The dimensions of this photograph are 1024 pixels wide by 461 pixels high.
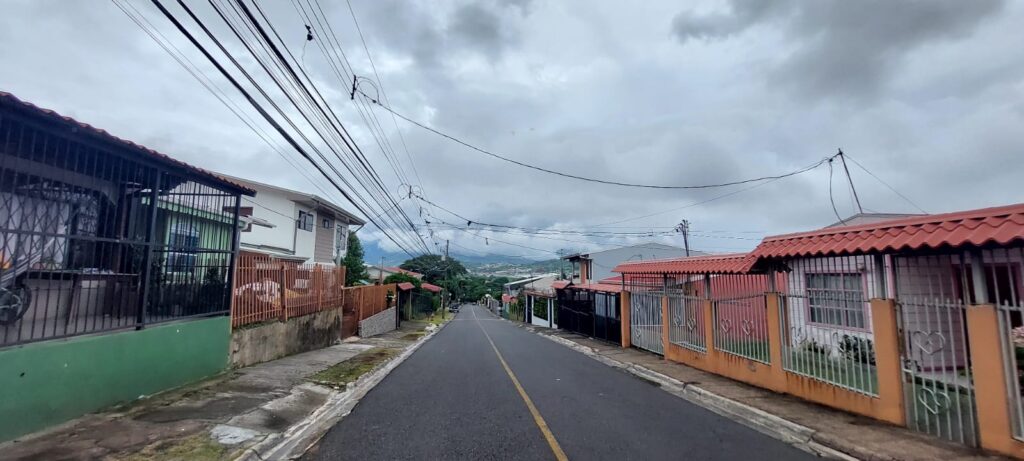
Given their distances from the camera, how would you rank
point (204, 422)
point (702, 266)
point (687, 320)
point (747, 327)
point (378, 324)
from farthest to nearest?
point (378, 324) → point (687, 320) → point (702, 266) → point (747, 327) → point (204, 422)

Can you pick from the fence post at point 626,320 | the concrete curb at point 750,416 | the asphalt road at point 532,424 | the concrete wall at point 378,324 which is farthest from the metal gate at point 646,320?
the concrete wall at point 378,324

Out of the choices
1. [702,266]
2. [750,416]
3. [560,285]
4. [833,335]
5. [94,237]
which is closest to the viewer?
[94,237]

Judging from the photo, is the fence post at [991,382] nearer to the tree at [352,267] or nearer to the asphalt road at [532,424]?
the asphalt road at [532,424]

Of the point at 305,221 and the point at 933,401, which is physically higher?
the point at 305,221

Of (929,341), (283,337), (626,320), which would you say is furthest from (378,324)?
(929,341)

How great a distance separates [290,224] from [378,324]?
278 inches

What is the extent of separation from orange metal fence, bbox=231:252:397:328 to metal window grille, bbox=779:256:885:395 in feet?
35.6

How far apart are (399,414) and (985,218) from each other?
25.9 ft

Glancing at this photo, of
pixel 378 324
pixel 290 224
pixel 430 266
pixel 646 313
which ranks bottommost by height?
pixel 378 324

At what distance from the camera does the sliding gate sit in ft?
48.8

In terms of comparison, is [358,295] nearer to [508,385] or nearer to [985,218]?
[508,385]

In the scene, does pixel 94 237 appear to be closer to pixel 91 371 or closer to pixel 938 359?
pixel 91 371

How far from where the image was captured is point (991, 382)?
18.3 ft

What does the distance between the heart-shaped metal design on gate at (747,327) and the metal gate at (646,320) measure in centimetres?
386
